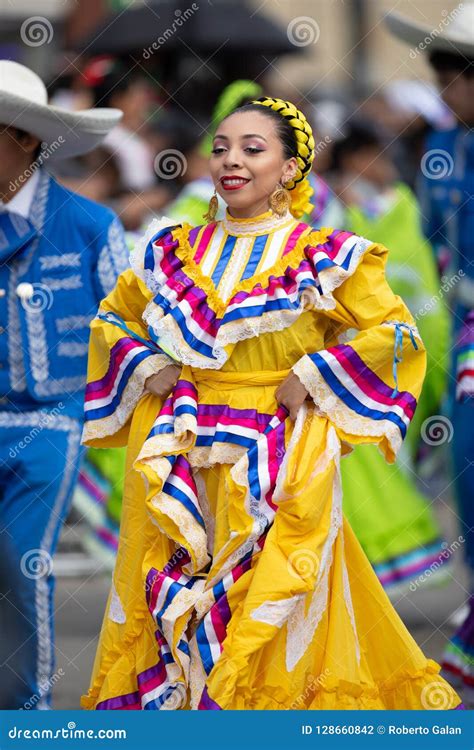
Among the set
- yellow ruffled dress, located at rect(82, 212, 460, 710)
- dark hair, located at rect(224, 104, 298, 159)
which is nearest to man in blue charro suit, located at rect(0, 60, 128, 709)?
yellow ruffled dress, located at rect(82, 212, 460, 710)

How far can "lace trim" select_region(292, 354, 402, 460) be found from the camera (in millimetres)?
4891

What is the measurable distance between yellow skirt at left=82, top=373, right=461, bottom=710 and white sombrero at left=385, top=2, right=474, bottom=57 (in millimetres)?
2023

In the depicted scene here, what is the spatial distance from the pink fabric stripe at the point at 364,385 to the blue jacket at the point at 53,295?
4.19 feet

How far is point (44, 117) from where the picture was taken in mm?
5922

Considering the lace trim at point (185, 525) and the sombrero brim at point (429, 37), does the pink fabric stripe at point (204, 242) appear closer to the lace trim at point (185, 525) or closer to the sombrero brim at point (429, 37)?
the lace trim at point (185, 525)

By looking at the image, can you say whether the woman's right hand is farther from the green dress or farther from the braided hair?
the green dress

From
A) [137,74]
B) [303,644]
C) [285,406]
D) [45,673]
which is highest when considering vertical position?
[137,74]

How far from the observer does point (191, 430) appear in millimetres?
4941

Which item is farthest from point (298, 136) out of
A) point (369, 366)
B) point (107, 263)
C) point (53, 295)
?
point (53, 295)

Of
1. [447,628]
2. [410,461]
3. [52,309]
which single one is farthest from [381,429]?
[410,461]

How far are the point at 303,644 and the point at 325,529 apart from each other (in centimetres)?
32

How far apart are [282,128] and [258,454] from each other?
0.96 meters

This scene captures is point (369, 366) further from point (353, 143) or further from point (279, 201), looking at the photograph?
point (353, 143)

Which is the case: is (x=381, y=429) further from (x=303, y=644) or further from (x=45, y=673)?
(x=45, y=673)
